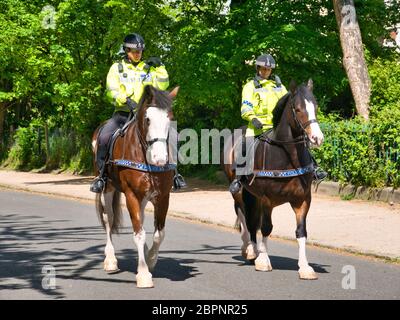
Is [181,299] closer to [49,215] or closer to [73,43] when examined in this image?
[49,215]

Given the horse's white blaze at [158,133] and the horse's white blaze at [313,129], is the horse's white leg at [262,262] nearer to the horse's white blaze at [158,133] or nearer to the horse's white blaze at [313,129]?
the horse's white blaze at [313,129]

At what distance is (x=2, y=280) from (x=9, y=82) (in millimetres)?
32014

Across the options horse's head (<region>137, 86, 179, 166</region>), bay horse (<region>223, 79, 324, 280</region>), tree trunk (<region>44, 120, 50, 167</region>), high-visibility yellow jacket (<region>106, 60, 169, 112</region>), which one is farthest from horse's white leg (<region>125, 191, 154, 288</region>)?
tree trunk (<region>44, 120, 50, 167</region>)

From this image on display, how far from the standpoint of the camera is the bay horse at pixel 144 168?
8.59 meters

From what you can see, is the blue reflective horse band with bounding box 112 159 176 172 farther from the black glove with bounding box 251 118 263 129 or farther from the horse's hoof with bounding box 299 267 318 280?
the horse's hoof with bounding box 299 267 318 280

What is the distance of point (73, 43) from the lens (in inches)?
1075

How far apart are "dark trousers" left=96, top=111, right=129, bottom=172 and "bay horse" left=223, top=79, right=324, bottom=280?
5.95 ft

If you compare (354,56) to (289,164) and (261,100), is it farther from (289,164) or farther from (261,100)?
(289,164)

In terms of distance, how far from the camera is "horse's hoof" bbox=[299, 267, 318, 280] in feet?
29.9

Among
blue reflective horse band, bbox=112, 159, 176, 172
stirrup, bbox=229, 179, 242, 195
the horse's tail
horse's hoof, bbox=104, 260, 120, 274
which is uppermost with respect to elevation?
blue reflective horse band, bbox=112, 159, 176, 172

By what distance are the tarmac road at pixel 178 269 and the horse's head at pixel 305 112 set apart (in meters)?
1.74

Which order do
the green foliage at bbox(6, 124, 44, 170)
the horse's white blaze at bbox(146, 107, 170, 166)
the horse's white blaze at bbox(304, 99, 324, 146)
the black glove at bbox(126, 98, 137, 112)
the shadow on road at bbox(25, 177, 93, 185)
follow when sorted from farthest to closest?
1. the green foliage at bbox(6, 124, 44, 170)
2. the shadow on road at bbox(25, 177, 93, 185)
3. the black glove at bbox(126, 98, 137, 112)
4. the horse's white blaze at bbox(304, 99, 324, 146)
5. the horse's white blaze at bbox(146, 107, 170, 166)

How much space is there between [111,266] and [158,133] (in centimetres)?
209

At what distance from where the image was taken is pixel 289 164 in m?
9.66
